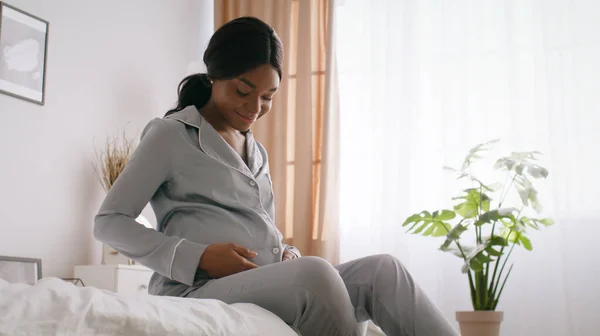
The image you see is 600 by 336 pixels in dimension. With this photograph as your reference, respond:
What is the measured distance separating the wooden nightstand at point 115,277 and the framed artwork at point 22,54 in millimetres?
820

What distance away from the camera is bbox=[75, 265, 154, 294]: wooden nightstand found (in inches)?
125

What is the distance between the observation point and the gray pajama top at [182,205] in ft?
4.60

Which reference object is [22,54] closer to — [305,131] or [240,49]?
[305,131]

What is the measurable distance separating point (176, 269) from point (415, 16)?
2930 mm

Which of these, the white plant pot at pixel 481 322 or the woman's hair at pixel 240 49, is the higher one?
the woman's hair at pixel 240 49

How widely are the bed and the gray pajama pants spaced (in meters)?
0.11

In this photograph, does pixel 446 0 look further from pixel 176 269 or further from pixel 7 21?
pixel 176 269

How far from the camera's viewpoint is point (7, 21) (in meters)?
3.20

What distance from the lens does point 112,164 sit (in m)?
3.53

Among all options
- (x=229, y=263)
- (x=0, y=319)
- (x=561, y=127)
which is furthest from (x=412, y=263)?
(x=0, y=319)

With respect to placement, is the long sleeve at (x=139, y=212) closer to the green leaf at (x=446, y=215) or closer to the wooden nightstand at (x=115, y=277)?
the green leaf at (x=446, y=215)

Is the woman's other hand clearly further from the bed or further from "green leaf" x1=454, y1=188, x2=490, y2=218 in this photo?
"green leaf" x1=454, y1=188, x2=490, y2=218

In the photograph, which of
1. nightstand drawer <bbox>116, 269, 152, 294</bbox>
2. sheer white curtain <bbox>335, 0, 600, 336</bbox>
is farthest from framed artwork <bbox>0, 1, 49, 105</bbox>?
sheer white curtain <bbox>335, 0, 600, 336</bbox>

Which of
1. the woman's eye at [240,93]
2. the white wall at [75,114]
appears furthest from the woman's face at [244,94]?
the white wall at [75,114]
